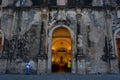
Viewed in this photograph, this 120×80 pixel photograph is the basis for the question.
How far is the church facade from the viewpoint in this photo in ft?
56.3

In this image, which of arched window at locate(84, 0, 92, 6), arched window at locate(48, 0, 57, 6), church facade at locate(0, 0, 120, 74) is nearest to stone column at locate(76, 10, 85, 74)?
church facade at locate(0, 0, 120, 74)

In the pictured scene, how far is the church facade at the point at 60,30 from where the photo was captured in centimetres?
1716

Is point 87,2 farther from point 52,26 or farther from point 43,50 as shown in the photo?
point 43,50

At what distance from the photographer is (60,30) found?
65.4ft

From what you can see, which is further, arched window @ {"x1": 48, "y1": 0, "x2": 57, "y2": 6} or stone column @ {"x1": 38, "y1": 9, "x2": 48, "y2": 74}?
arched window @ {"x1": 48, "y1": 0, "x2": 57, "y2": 6}

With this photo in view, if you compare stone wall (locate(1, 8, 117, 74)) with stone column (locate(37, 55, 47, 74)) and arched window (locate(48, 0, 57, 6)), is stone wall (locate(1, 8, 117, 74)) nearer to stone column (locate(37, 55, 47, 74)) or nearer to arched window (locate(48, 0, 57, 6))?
stone column (locate(37, 55, 47, 74))

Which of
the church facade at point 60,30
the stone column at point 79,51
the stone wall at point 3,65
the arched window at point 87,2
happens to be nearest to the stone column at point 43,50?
the church facade at point 60,30

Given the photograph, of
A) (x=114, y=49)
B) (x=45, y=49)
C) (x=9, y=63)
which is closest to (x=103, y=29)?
(x=114, y=49)

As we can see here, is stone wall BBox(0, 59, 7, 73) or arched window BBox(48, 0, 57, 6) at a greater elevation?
arched window BBox(48, 0, 57, 6)

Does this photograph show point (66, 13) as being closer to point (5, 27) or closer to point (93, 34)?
point (93, 34)

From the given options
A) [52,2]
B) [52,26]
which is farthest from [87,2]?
[52,26]

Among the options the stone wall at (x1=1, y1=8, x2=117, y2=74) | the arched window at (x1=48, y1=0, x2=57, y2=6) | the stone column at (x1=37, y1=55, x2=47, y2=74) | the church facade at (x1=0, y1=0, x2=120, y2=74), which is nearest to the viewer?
the stone column at (x1=37, y1=55, x2=47, y2=74)

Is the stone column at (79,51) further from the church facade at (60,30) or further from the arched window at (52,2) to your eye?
the arched window at (52,2)

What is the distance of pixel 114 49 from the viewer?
57.8 ft
